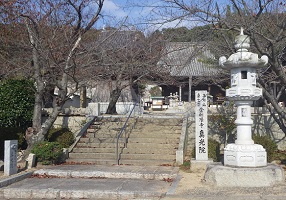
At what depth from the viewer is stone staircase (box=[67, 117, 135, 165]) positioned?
12812 mm

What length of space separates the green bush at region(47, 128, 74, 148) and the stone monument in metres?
6.46

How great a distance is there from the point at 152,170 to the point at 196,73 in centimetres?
1823

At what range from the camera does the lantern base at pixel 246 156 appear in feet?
29.4

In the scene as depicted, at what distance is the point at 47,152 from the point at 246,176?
635 centimetres

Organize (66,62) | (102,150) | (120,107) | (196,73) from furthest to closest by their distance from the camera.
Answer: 1. (196,73)
2. (120,107)
3. (102,150)
4. (66,62)

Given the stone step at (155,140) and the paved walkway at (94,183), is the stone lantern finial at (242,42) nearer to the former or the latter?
the paved walkway at (94,183)

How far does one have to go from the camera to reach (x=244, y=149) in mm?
9070

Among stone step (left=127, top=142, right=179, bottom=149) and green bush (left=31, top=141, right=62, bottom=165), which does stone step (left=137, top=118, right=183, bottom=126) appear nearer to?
stone step (left=127, top=142, right=179, bottom=149)

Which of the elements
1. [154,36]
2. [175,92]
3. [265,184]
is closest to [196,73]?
[175,92]

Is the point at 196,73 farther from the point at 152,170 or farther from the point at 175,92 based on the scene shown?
the point at 152,170

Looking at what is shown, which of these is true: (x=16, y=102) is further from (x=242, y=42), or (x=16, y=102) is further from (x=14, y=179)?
(x=242, y=42)

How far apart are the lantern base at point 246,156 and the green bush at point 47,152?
5682 millimetres

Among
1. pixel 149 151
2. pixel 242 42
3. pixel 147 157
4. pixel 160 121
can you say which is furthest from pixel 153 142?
pixel 242 42

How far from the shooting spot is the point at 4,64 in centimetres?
1372
